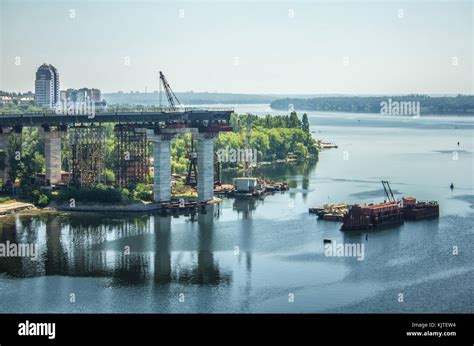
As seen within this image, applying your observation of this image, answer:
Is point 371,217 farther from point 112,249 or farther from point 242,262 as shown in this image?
point 112,249

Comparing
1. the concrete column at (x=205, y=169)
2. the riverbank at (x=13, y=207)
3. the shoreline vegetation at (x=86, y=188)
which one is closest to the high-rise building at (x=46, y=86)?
the shoreline vegetation at (x=86, y=188)

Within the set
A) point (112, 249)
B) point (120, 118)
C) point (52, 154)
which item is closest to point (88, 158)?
point (52, 154)

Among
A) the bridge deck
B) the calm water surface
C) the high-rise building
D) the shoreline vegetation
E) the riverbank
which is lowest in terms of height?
the calm water surface

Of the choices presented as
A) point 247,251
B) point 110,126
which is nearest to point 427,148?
point 110,126

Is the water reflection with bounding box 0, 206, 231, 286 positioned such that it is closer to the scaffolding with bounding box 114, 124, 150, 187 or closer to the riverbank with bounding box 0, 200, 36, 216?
the riverbank with bounding box 0, 200, 36, 216

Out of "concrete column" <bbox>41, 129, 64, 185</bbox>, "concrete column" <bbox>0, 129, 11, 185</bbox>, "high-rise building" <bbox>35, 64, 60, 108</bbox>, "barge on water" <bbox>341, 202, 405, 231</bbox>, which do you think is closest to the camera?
"barge on water" <bbox>341, 202, 405, 231</bbox>

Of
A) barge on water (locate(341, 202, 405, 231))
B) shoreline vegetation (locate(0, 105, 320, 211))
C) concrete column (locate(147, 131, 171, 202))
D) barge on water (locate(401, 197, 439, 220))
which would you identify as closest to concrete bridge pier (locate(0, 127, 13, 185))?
shoreline vegetation (locate(0, 105, 320, 211))
